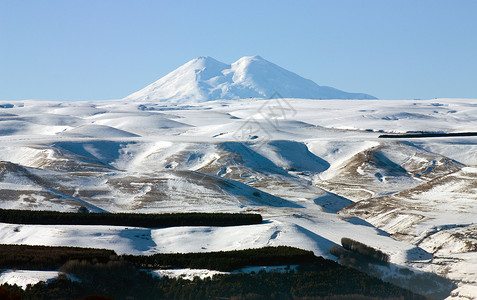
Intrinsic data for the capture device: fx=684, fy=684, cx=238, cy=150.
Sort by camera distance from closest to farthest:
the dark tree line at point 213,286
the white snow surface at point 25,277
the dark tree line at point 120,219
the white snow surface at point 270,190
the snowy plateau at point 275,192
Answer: the white snow surface at point 25,277 → the dark tree line at point 213,286 → the snowy plateau at point 275,192 → the white snow surface at point 270,190 → the dark tree line at point 120,219

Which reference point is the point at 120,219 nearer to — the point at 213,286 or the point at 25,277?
the point at 213,286

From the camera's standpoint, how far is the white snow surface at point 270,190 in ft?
172

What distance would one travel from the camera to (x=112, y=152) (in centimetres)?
13612

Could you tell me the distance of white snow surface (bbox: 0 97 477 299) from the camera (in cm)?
5247

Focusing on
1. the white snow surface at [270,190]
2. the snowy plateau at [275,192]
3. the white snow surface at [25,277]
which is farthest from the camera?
the white snow surface at [270,190]

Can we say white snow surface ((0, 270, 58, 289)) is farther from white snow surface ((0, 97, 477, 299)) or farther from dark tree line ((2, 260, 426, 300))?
white snow surface ((0, 97, 477, 299))

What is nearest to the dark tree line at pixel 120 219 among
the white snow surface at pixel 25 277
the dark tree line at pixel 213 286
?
the dark tree line at pixel 213 286

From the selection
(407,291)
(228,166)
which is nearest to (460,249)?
(407,291)

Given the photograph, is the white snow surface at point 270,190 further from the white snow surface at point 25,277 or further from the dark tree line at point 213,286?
the white snow surface at point 25,277

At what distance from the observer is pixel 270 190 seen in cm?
9812

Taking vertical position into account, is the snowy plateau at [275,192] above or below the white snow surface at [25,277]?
below

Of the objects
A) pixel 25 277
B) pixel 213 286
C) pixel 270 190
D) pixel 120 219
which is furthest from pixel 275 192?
pixel 25 277

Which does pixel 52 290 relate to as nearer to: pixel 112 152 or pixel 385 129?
pixel 112 152

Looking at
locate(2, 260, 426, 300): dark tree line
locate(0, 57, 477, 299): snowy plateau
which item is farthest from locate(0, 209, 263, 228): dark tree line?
locate(2, 260, 426, 300): dark tree line
